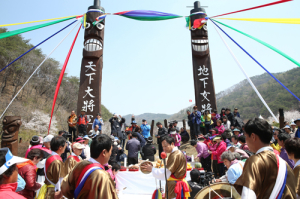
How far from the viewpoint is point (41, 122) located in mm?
19406

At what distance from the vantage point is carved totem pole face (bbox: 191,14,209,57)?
12.6 m

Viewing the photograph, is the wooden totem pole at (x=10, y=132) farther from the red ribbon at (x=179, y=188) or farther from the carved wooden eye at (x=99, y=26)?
the red ribbon at (x=179, y=188)

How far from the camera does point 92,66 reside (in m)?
11.9

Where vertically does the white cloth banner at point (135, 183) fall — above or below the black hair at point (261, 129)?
below

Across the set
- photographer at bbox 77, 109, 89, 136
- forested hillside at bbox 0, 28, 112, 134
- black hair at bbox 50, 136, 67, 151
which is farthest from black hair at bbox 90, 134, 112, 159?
forested hillside at bbox 0, 28, 112, 134

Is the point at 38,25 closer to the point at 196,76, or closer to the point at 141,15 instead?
the point at 141,15

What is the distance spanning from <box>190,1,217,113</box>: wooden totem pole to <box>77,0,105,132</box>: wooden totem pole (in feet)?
17.6

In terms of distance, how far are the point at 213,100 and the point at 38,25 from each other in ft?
29.8

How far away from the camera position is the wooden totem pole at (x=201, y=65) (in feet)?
39.5

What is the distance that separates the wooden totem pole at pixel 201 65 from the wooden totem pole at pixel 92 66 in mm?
5374

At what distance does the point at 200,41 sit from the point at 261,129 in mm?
11326

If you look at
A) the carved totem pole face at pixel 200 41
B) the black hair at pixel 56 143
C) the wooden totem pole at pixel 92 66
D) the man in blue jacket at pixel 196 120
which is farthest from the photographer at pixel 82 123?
the carved totem pole face at pixel 200 41

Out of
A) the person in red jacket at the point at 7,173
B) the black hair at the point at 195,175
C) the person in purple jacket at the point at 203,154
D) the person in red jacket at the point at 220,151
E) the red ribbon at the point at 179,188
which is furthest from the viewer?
the person in purple jacket at the point at 203,154

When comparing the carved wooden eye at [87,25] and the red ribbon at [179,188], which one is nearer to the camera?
the red ribbon at [179,188]
